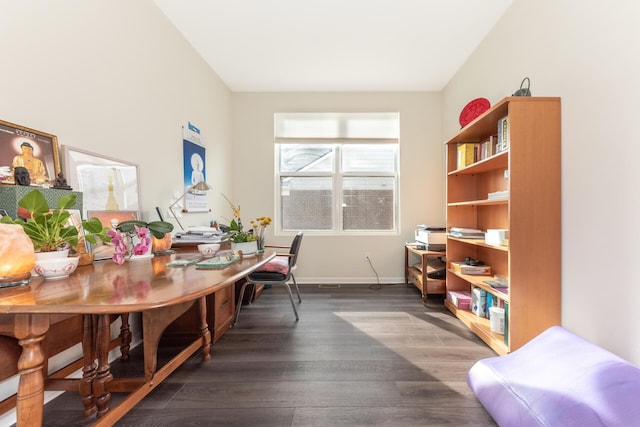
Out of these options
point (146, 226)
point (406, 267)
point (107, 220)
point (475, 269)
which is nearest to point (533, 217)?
point (475, 269)

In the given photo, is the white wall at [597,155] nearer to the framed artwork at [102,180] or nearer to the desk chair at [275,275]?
the desk chair at [275,275]

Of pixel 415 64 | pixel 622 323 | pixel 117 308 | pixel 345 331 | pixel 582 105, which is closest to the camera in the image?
pixel 117 308

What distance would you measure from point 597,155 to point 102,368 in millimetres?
2799

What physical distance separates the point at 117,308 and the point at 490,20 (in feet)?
11.2

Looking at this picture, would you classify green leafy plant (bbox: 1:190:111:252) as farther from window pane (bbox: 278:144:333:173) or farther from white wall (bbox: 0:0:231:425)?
window pane (bbox: 278:144:333:173)

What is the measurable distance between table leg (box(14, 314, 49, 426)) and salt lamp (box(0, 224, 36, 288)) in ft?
0.63

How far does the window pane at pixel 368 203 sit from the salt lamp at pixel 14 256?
11.3 ft

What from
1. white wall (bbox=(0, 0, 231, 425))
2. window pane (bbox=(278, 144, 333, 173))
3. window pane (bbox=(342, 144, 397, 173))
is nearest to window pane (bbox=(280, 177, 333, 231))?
window pane (bbox=(278, 144, 333, 173))

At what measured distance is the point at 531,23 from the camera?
85.0 inches

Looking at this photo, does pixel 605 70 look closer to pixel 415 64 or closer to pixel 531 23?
pixel 531 23

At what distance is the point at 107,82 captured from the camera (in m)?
1.88

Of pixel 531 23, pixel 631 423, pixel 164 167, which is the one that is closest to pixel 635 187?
pixel 631 423

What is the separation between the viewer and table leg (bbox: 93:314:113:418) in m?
1.35

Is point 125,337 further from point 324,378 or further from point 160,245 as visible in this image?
point 324,378
